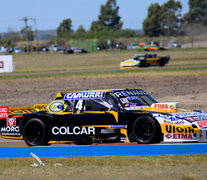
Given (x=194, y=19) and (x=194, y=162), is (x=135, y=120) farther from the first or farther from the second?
(x=194, y=19)

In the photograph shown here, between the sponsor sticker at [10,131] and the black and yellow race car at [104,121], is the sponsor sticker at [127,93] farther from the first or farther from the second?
the sponsor sticker at [10,131]

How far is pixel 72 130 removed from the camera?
11.2m

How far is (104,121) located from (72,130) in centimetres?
82

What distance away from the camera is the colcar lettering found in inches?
Result: 436

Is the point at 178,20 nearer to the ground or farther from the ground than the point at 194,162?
farther from the ground

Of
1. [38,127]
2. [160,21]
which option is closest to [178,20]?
[160,21]

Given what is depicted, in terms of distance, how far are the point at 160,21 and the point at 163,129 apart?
10643 centimetres

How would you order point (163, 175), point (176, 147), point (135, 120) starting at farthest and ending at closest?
point (135, 120) → point (176, 147) → point (163, 175)

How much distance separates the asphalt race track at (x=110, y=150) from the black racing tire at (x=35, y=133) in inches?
38.3

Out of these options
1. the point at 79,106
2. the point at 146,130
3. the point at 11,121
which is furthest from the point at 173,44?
the point at 146,130

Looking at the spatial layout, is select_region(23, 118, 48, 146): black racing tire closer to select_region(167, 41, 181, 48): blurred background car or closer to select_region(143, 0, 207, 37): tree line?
select_region(167, 41, 181, 48): blurred background car

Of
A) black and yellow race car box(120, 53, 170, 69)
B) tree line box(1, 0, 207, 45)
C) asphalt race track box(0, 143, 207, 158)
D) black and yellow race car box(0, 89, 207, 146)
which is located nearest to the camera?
asphalt race track box(0, 143, 207, 158)

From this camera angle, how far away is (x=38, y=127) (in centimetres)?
1147

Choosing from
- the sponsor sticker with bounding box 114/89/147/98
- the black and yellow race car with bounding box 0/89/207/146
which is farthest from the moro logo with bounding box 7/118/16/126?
the sponsor sticker with bounding box 114/89/147/98
